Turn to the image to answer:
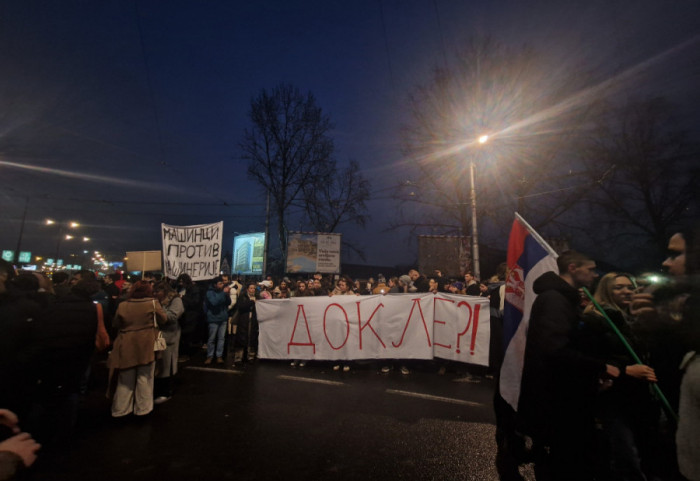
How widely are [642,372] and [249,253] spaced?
2538cm

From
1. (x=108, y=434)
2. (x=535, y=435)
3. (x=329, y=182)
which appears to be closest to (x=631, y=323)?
(x=535, y=435)

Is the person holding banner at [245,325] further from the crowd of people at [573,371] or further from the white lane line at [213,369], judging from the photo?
the crowd of people at [573,371]

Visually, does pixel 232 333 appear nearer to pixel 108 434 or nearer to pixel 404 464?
pixel 108 434

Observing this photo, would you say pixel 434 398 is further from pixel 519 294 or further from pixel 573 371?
pixel 573 371

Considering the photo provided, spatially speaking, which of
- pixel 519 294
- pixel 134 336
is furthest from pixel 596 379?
pixel 134 336

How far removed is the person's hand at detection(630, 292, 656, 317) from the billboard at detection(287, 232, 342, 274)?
20537 mm

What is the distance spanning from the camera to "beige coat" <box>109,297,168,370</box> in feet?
15.5

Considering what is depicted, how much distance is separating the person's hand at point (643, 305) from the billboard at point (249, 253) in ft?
75.1

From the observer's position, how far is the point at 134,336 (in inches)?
189

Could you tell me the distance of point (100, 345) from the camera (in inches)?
170

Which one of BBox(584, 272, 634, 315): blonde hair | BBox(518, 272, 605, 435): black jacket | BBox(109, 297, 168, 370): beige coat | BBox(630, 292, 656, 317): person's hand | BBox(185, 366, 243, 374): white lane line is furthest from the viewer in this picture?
BBox(185, 366, 243, 374): white lane line

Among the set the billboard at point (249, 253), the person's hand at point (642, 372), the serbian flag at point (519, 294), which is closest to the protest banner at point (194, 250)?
the serbian flag at point (519, 294)

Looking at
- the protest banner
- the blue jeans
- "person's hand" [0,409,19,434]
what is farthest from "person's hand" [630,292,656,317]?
the protest banner

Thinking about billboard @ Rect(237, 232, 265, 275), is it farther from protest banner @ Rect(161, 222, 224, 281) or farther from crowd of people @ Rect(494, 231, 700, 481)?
crowd of people @ Rect(494, 231, 700, 481)
